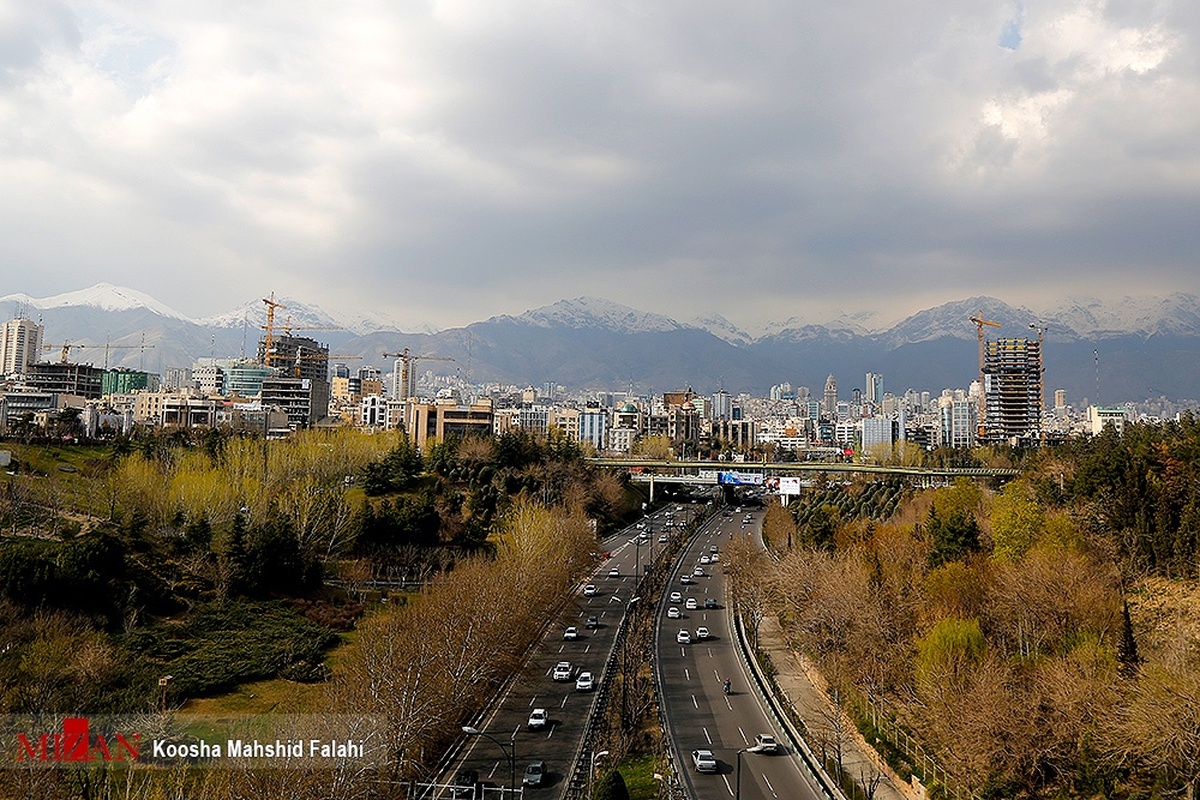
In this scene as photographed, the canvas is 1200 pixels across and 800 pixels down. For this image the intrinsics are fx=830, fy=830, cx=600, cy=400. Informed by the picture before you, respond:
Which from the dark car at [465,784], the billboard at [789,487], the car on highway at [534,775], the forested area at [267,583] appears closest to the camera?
the dark car at [465,784]

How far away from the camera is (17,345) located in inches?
6407

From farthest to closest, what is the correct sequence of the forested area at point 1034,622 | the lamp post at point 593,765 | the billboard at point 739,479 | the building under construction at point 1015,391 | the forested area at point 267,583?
the building under construction at point 1015,391, the billboard at point 739,479, the forested area at point 267,583, the lamp post at point 593,765, the forested area at point 1034,622

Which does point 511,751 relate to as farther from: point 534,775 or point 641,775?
point 641,775

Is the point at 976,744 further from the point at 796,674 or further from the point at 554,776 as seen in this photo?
the point at 796,674

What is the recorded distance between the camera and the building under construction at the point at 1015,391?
146 meters

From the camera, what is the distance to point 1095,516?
119 ft

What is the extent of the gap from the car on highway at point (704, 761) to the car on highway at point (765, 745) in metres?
1.58

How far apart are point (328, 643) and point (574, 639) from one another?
10181mm

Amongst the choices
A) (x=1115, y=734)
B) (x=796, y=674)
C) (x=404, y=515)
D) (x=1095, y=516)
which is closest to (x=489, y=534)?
(x=404, y=515)

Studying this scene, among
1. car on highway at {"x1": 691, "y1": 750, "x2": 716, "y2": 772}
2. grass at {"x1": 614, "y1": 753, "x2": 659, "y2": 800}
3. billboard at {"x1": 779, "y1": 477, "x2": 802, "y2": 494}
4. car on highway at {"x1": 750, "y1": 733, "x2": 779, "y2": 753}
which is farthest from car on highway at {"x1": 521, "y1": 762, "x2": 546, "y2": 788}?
billboard at {"x1": 779, "y1": 477, "x2": 802, "y2": 494}

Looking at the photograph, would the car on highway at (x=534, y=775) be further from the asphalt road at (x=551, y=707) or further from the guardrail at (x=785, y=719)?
the guardrail at (x=785, y=719)

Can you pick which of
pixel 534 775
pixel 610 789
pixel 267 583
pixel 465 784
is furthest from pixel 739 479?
pixel 610 789

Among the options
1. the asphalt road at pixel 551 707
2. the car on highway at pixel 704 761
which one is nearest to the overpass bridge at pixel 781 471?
the asphalt road at pixel 551 707

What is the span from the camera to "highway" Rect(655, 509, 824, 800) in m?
21.8
